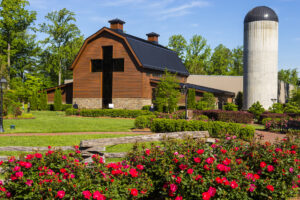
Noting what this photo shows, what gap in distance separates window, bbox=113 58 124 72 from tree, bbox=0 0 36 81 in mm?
23367

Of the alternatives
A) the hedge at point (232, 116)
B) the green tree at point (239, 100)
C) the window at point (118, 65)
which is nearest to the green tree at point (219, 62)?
the green tree at point (239, 100)

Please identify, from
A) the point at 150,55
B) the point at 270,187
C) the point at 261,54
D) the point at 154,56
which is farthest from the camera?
the point at 154,56

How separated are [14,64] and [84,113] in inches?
1260

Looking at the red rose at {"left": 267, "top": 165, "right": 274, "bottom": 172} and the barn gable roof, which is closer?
the red rose at {"left": 267, "top": 165, "right": 274, "bottom": 172}

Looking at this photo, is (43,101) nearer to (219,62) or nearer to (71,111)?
(71,111)

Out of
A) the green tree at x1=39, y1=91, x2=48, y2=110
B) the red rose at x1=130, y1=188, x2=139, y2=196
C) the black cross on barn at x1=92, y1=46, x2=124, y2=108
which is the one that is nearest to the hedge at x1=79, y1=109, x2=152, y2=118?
the black cross on barn at x1=92, y1=46, x2=124, y2=108

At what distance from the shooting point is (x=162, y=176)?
5.64 m

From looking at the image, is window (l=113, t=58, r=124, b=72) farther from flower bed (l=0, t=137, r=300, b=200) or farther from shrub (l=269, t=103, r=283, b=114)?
flower bed (l=0, t=137, r=300, b=200)

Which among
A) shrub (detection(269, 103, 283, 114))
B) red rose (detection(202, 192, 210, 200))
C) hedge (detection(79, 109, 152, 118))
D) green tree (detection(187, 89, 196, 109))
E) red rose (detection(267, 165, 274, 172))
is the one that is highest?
green tree (detection(187, 89, 196, 109))

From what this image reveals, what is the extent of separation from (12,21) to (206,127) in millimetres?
48551

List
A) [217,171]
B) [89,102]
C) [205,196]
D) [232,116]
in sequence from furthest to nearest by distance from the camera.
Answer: [89,102] → [232,116] → [217,171] → [205,196]

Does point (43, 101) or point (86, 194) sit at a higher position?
point (43, 101)

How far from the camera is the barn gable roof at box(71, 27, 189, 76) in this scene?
3828 cm

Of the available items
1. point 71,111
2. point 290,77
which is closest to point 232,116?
point 71,111
